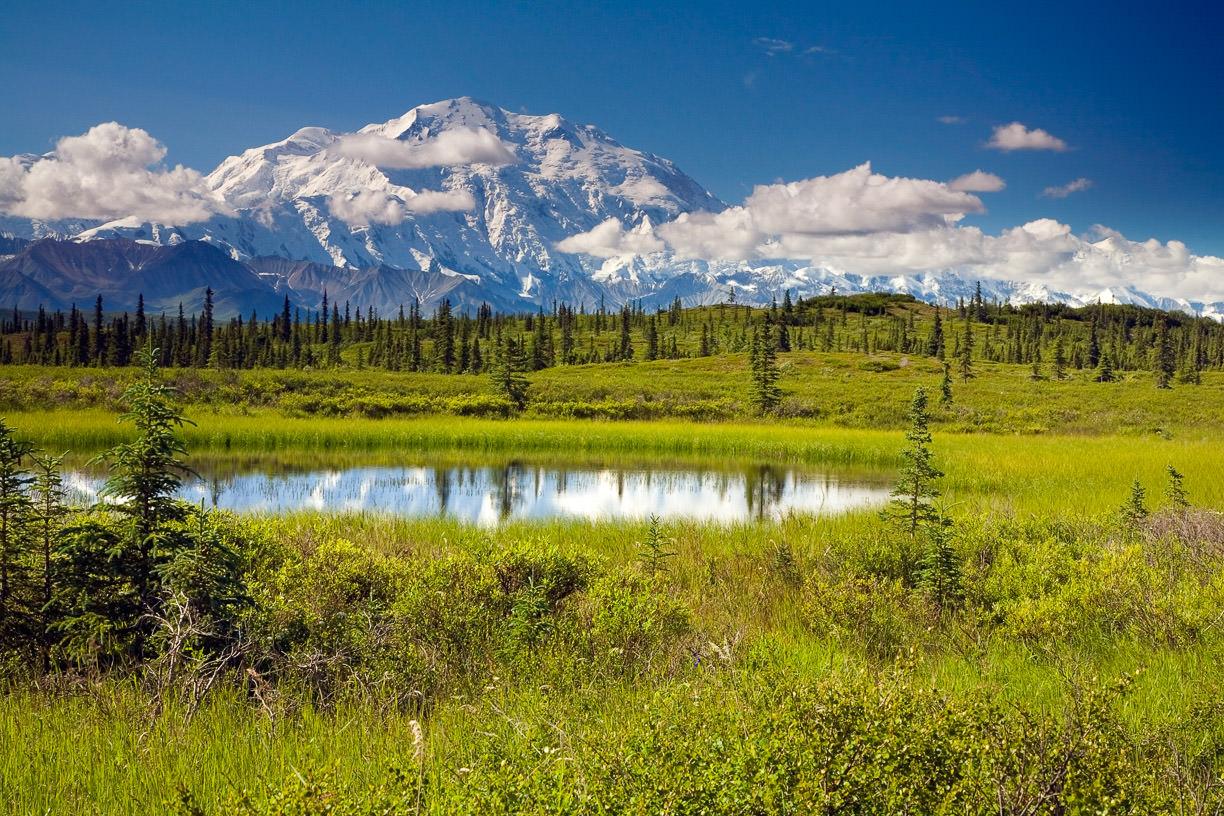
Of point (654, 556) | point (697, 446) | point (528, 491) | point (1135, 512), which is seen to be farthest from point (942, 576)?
point (697, 446)

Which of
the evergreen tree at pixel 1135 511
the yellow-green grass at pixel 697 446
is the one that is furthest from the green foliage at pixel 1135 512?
the yellow-green grass at pixel 697 446

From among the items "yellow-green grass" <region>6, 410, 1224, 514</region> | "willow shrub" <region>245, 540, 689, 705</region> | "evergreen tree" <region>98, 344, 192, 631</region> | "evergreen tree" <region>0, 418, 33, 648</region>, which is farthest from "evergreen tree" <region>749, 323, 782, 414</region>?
"evergreen tree" <region>0, 418, 33, 648</region>

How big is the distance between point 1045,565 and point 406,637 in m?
8.01

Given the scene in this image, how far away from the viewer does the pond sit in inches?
755

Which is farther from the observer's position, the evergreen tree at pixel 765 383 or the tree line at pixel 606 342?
the tree line at pixel 606 342

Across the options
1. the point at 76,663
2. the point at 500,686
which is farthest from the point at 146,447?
the point at 500,686

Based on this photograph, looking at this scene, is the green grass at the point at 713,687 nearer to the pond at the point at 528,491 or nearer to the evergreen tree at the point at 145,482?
the evergreen tree at the point at 145,482

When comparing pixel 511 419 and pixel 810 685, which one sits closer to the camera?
pixel 810 685

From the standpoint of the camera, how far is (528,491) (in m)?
24.2

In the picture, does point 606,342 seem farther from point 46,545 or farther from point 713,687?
point 713,687

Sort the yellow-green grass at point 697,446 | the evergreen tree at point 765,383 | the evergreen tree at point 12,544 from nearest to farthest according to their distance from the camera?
the evergreen tree at point 12,544 < the yellow-green grass at point 697,446 < the evergreen tree at point 765,383

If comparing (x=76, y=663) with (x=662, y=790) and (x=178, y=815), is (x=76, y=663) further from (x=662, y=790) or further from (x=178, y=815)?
(x=662, y=790)

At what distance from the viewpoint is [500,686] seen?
545 centimetres

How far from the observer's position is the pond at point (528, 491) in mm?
19172
